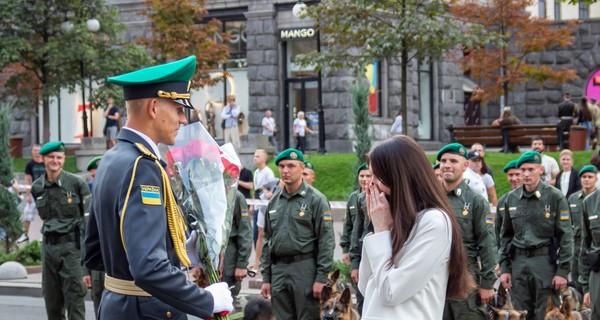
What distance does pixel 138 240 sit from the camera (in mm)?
4965

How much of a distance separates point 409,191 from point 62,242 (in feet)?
27.2

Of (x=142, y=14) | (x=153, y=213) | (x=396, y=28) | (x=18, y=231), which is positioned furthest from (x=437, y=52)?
(x=153, y=213)

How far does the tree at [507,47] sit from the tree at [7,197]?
21.4 m

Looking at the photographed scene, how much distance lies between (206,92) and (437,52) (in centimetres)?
1489

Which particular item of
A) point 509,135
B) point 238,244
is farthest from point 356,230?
point 509,135

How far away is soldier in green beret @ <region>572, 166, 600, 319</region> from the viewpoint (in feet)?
35.4

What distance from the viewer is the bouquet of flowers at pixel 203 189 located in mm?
5551

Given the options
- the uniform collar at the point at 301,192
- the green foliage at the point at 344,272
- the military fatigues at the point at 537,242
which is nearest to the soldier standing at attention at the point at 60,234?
the uniform collar at the point at 301,192

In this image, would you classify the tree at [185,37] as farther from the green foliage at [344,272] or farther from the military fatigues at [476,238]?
the military fatigues at [476,238]

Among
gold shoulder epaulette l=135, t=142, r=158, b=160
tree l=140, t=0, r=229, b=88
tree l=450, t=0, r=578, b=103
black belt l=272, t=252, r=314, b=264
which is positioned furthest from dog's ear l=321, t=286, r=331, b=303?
tree l=450, t=0, r=578, b=103

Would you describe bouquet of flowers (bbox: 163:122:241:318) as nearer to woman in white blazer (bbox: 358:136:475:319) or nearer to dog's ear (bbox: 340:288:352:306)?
woman in white blazer (bbox: 358:136:475:319)

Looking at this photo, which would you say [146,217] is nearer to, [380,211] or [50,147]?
[380,211]

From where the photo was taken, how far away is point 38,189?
1274 centimetres

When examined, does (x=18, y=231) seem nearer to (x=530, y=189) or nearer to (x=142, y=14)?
(x=530, y=189)
